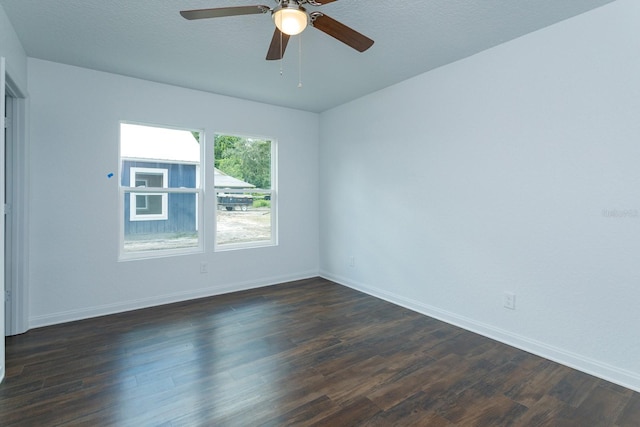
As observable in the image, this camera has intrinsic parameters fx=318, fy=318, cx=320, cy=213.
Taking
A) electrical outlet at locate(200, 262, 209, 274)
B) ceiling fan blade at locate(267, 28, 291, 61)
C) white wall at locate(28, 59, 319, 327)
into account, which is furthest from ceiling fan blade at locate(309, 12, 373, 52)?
electrical outlet at locate(200, 262, 209, 274)

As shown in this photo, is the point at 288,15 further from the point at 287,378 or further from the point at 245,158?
the point at 245,158

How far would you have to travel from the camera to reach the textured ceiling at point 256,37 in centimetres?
226

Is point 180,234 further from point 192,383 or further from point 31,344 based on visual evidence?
point 192,383

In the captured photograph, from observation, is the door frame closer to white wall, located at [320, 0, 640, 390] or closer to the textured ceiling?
the textured ceiling

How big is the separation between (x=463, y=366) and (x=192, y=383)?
197 centimetres

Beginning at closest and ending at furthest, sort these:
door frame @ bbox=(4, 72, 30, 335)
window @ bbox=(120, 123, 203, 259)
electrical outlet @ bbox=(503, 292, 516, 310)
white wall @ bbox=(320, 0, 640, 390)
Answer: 1. white wall @ bbox=(320, 0, 640, 390)
2. electrical outlet @ bbox=(503, 292, 516, 310)
3. door frame @ bbox=(4, 72, 30, 335)
4. window @ bbox=(120, 123, 203, 259)

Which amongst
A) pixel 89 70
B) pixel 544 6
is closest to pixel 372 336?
pixel 544 6

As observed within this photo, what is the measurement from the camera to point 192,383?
7.11ft

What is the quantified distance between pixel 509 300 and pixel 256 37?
3119mm

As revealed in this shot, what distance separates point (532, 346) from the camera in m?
2.63

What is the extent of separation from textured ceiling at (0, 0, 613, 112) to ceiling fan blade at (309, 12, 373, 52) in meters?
0.35

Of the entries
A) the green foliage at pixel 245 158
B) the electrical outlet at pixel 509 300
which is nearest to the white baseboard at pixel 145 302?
the green foliage at pixel 245 158

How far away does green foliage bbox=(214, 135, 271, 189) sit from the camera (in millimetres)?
4273

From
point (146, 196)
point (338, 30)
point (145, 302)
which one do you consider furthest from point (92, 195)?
point (338, 30)
